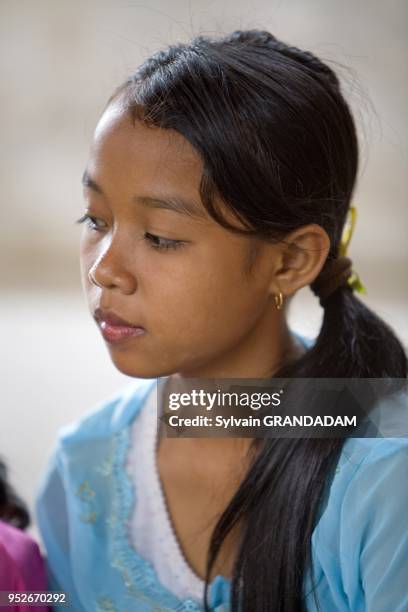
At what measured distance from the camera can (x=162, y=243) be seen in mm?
571

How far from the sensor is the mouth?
1.94 feet

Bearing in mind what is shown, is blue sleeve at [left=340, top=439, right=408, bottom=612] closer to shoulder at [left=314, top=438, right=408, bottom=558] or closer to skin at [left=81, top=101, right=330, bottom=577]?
shoulder at [left=314, top=438, right=408, bottom=558]

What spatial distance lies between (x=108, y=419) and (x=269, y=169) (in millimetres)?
305

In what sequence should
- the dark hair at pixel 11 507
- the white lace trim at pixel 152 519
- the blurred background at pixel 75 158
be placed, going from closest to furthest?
the white lace trim at pixel 152 519 < the dark hair at pixel 11 507 < the blurred background at pixel 75 158

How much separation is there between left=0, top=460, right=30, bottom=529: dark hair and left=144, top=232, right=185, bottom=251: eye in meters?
0.35

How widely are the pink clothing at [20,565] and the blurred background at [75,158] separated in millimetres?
285

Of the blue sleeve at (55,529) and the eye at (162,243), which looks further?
the blue sleeve at (55,529)

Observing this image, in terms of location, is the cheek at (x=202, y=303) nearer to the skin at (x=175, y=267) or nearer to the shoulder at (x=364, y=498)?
the skin at (x=175, y=267)

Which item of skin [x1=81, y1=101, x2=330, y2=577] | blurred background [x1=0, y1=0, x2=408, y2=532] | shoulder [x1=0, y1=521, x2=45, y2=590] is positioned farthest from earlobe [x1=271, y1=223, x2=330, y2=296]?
shoulder [x1=0, y1=521, x2=45, y2=590]

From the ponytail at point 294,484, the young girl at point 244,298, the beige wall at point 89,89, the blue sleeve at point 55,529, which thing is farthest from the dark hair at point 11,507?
the beige wall at point 89,89

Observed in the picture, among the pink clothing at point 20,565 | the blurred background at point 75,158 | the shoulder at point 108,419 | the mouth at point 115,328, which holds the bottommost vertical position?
the pink clothing at point 20,565

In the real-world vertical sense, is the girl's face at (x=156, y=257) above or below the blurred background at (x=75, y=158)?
below

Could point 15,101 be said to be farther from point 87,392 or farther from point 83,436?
point 83,436

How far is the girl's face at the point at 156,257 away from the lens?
563 mm
